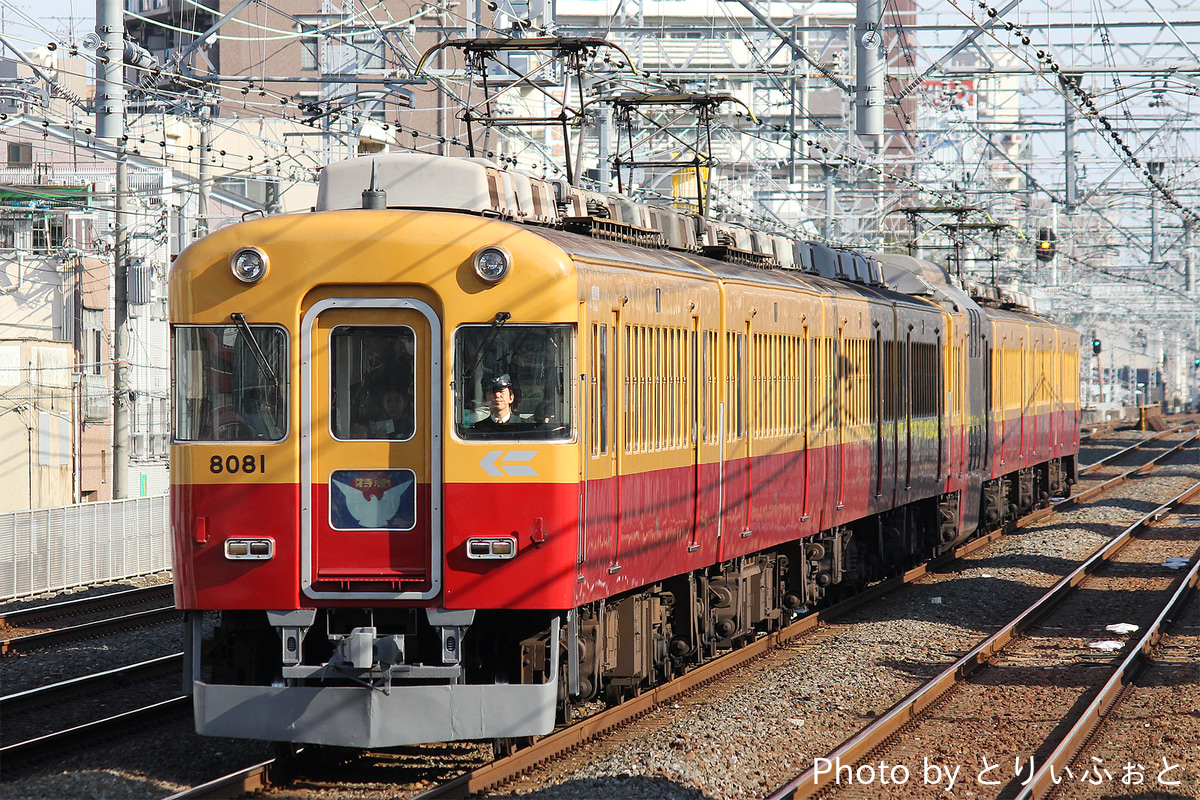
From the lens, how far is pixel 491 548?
8.16 meters

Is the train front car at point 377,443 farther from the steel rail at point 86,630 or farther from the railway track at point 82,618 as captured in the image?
the railway track at point 82,618

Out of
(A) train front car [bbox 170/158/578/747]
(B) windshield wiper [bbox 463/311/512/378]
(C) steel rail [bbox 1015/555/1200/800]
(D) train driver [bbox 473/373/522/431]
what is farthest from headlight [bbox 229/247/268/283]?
(C) steel rail [bbox 1015/555/1200/800]

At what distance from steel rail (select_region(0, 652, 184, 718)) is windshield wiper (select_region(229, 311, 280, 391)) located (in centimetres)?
390

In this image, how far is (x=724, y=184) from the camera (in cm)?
3922

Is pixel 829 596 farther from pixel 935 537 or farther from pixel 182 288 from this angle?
pixel 182 288

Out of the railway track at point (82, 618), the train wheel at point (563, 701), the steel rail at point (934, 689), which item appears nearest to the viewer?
the steel rail at point (934, 689)

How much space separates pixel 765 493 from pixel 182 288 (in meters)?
5.54

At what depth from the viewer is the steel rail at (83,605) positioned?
584 inches

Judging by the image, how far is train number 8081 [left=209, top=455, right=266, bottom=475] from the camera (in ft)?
27.0

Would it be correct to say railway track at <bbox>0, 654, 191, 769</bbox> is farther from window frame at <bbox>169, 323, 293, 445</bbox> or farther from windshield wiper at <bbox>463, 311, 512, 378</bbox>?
windshield wiper at <bbox>463, 311, 512, 378</bbox>

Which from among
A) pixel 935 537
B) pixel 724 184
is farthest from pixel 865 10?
pixel 724 184

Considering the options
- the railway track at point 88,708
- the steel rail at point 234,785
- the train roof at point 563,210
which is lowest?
the railway track at point 88,708

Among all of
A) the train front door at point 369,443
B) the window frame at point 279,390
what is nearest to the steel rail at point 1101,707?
the train front door at point 369,443

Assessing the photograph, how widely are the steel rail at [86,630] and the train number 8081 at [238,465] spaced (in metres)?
5.43
